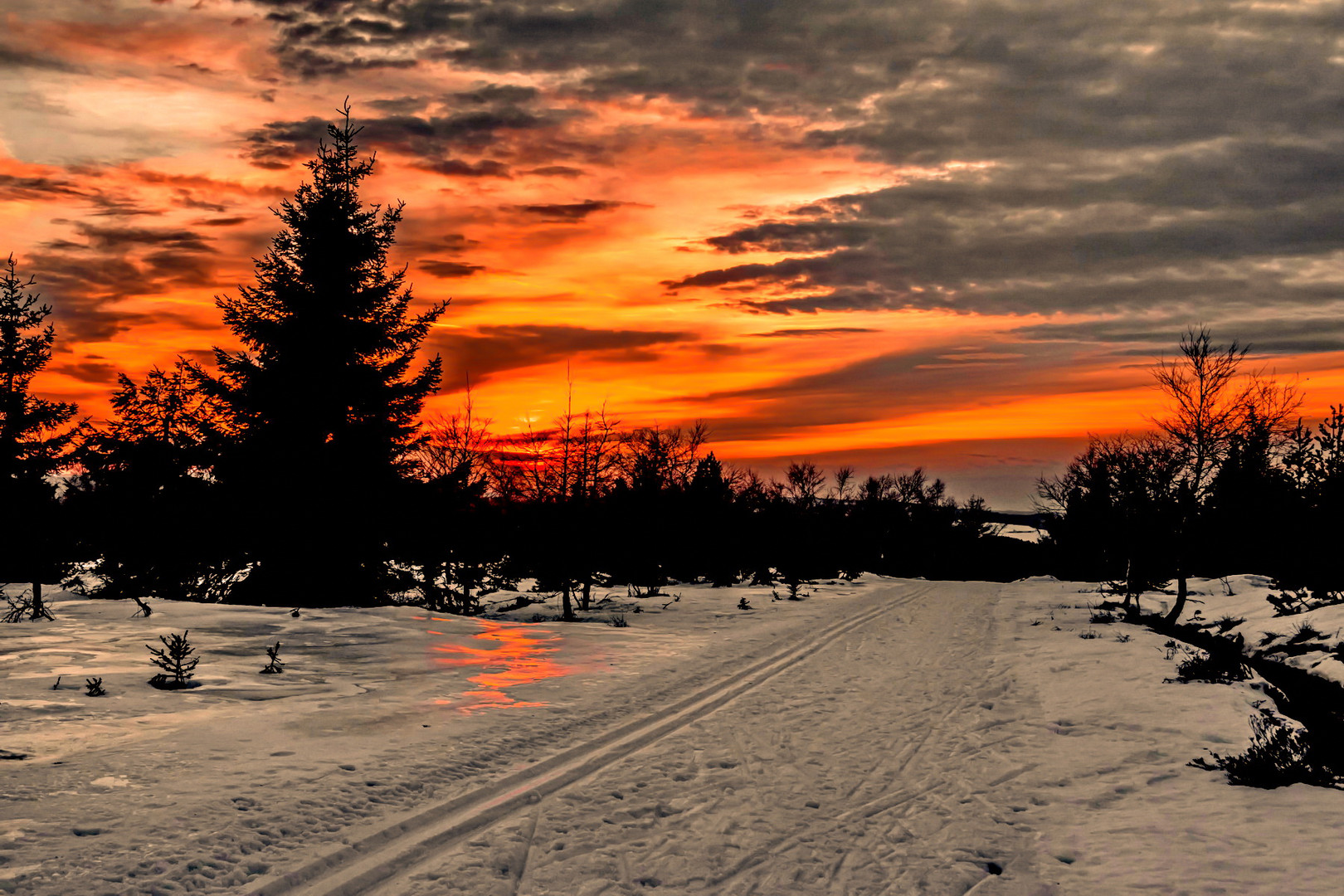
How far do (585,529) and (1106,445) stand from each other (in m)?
37.8

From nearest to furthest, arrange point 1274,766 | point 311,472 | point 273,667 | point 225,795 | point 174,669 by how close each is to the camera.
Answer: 1. point 225,795
2. point 1274,766
3. point 174,669
4. point 273,667
5. point 311,472

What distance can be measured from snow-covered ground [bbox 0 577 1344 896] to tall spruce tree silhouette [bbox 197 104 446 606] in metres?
7.11

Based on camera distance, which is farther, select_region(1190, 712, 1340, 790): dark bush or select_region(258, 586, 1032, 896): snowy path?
select_region(1190, 712, 1340, 790): dark bush

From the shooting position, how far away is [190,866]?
519 cm

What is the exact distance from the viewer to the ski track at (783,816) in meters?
5.36

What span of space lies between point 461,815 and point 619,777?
5.41ft

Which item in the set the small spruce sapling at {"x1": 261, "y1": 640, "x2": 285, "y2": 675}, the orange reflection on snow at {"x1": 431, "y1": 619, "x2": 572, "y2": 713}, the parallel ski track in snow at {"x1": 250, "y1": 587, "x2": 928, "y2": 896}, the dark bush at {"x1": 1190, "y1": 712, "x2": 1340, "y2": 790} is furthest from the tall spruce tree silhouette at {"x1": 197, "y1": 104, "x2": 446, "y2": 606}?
the dark bush at {"x1": 1190, "y1": 712, "x2": 1340, "y2": 790}

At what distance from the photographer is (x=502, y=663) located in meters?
14.6

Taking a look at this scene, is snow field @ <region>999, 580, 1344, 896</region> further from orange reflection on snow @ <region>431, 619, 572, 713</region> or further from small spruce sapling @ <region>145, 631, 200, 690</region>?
small spruce sapling @ <region>145, 631, 200, 690</region>

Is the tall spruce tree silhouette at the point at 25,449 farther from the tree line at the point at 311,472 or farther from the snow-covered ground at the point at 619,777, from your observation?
the snow-covered ground at the point at 619,777

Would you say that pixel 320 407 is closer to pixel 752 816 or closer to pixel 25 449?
pixel 25 449

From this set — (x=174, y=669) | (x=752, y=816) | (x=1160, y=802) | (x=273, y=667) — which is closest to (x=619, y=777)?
(x=752, y=816)

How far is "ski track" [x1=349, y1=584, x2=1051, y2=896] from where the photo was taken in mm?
5359

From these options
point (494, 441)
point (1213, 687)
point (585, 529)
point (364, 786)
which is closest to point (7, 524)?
point (494, 441)
